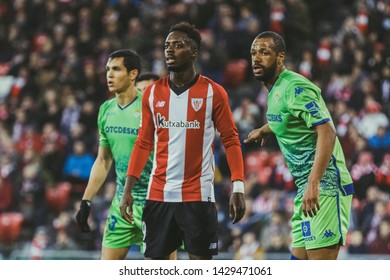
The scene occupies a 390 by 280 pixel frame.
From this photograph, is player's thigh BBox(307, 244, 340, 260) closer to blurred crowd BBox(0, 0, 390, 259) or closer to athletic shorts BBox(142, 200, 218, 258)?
athletic shorts BBox(142, 200, 218, 258)

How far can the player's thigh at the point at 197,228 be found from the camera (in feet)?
23.6

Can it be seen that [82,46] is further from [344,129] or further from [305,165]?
[305,165]

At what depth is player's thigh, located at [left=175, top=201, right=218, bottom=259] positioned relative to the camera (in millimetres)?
7195

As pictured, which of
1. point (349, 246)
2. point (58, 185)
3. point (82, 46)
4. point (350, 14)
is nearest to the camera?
point (349, 246)

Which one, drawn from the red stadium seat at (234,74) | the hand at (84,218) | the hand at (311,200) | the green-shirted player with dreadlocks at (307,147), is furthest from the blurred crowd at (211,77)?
the hand at (311,200)

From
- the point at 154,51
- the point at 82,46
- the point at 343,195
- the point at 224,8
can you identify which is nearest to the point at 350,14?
the point at 224,8

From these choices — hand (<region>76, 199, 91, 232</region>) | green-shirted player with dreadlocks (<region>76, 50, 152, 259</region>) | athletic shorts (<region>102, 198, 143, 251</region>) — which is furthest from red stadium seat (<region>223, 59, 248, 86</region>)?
hand (<region>76, 199, 91, 232</region>)

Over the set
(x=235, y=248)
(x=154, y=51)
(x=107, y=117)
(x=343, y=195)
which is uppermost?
(x=154, y=51)

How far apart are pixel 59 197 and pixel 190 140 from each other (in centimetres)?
889

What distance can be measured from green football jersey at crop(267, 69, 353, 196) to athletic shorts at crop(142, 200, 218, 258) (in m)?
0.74

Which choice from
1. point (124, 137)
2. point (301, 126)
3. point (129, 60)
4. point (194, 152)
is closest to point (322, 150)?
point (301, 126)

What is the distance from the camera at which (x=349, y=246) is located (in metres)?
12.9

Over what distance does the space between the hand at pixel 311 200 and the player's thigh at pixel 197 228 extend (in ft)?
3.03
